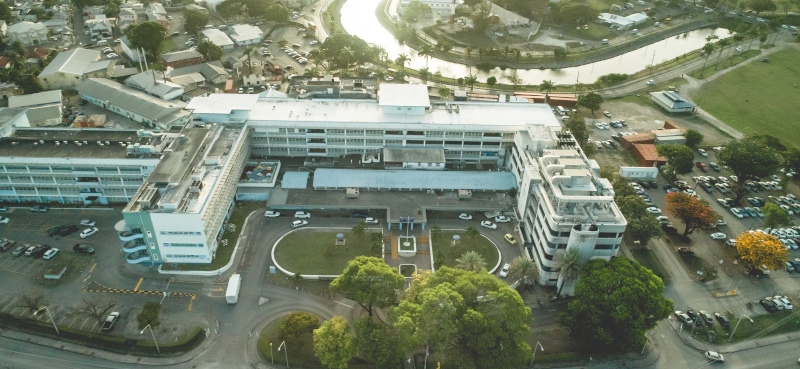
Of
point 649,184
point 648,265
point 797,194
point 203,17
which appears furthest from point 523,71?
point 203,17

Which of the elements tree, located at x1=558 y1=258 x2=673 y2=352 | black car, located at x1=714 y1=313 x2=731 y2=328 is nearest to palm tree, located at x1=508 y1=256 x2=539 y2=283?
tree, located at x1=558 y1=258 x2=673 y2=352

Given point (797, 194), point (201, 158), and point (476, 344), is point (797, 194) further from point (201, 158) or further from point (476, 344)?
point (201, 158)

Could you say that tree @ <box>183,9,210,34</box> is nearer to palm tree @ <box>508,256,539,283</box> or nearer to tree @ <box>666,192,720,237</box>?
palm tree @ <box>508,256,539,283</box>

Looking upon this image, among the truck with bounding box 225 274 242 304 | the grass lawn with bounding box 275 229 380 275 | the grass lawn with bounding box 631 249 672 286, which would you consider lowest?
the grass lawn with bounding box 631 249 672 286

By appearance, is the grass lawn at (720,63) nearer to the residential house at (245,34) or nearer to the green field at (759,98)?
the green field at (759,98)

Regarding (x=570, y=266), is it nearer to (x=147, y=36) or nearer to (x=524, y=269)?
(x=524, y=269)

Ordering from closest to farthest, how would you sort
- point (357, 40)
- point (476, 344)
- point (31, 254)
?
point (476, 344)
point (31, 254)
point (357, 40)
